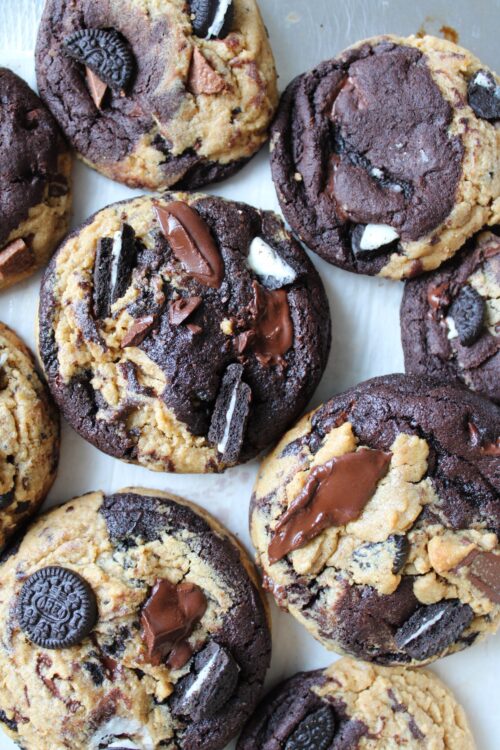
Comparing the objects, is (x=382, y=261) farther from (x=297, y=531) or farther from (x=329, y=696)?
(x=329, y=696)

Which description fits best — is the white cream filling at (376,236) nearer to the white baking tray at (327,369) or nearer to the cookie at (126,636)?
the white baking tray at (327,369)

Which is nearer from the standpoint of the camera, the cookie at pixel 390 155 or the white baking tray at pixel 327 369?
the cookie at pixel 390 155

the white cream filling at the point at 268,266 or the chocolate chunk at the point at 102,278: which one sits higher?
the chocolate chunk at the point at 102,278

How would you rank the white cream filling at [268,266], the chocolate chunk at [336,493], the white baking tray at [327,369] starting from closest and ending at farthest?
the chocolate chunk at [336,493]
the white cream filling at [268,266]
the white baking tray at [327,369]

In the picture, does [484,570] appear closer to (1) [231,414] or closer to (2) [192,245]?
(1) [231,414]

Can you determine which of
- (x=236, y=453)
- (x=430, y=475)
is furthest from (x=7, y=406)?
(x=430, y=475)

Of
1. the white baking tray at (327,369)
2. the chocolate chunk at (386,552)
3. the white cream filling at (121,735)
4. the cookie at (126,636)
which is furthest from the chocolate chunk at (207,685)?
the chocolate chunk at (386,552)
